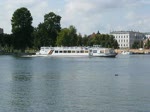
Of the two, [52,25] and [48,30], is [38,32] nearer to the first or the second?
[48,30]

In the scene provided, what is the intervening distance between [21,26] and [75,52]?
82.4ft

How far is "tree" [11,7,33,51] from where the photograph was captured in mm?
167125


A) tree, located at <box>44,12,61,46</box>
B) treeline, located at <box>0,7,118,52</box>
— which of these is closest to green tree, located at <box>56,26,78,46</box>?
treeline, located at <box>0,7,118,52</box>

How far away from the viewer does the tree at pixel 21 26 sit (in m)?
167

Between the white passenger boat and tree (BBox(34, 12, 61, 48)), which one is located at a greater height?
tree (BBox(34, 12, 61, 48))

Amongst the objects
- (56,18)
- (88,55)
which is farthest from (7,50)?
(88,55)

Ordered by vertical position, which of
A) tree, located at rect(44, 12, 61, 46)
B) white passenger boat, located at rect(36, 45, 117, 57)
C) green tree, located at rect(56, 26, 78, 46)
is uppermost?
tree, located at rect(44, 12, 61, 46)

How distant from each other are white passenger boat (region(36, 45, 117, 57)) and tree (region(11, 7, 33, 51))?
43.7 feet

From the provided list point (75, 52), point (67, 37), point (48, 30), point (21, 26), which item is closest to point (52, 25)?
point (48, 30)

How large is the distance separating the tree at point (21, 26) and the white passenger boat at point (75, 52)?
1332cm

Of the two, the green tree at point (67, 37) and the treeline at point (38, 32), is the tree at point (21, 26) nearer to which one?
the treeline at point (38, 32)

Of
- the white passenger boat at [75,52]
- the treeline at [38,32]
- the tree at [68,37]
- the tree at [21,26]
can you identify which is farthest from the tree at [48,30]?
the white passenger boat at [75,52]

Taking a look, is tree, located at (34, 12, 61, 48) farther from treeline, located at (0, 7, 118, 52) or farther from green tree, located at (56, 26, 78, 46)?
green tree, located at (56, 26, 78, 46)

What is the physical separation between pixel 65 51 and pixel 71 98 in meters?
121
